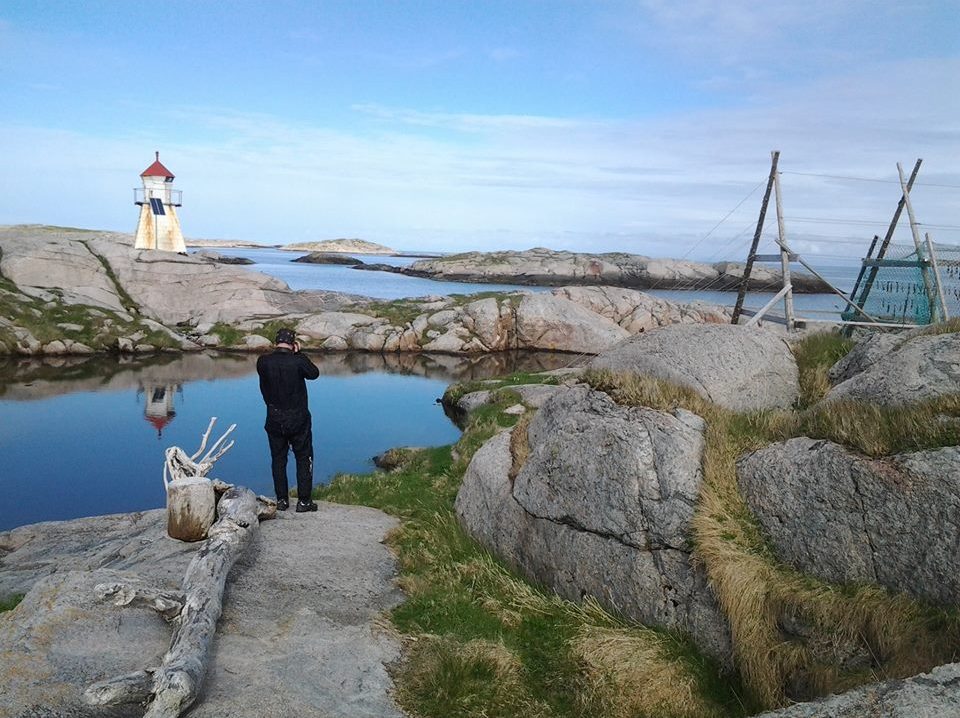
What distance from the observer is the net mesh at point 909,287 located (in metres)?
23.4

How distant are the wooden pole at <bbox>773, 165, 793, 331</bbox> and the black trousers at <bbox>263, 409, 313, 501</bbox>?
15788 mm

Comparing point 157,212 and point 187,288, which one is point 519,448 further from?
point 157,212

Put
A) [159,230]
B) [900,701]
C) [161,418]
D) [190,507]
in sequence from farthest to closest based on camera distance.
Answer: [159,230], [161,418], [190,507], [900,701]

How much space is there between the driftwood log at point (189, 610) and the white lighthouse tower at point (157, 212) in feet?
203

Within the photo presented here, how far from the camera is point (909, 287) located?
79.5 ft

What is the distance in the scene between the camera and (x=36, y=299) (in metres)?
48.5

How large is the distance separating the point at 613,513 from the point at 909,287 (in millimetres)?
20085

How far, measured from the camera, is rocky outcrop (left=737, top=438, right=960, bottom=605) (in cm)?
708

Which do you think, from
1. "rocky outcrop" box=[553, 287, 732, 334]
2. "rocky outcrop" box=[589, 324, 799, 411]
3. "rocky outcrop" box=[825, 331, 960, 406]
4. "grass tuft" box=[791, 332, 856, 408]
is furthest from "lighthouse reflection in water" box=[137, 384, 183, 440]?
"rocky outcrop" box=[553, 287, 732, 334]

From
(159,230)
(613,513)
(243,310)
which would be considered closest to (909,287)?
(613,513)

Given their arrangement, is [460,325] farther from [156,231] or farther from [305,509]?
[305,509]

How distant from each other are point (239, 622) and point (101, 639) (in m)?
1.69

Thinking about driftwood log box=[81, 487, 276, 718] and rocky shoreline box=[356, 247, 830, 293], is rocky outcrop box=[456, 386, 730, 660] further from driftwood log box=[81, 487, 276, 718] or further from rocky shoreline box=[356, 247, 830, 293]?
rocky shoreline box=[356, 247, 830, 293]

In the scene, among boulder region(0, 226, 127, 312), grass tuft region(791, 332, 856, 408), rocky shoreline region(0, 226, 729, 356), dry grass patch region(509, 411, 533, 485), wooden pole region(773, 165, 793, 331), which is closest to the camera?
grass tuft region(791, 332, 856, 408)
